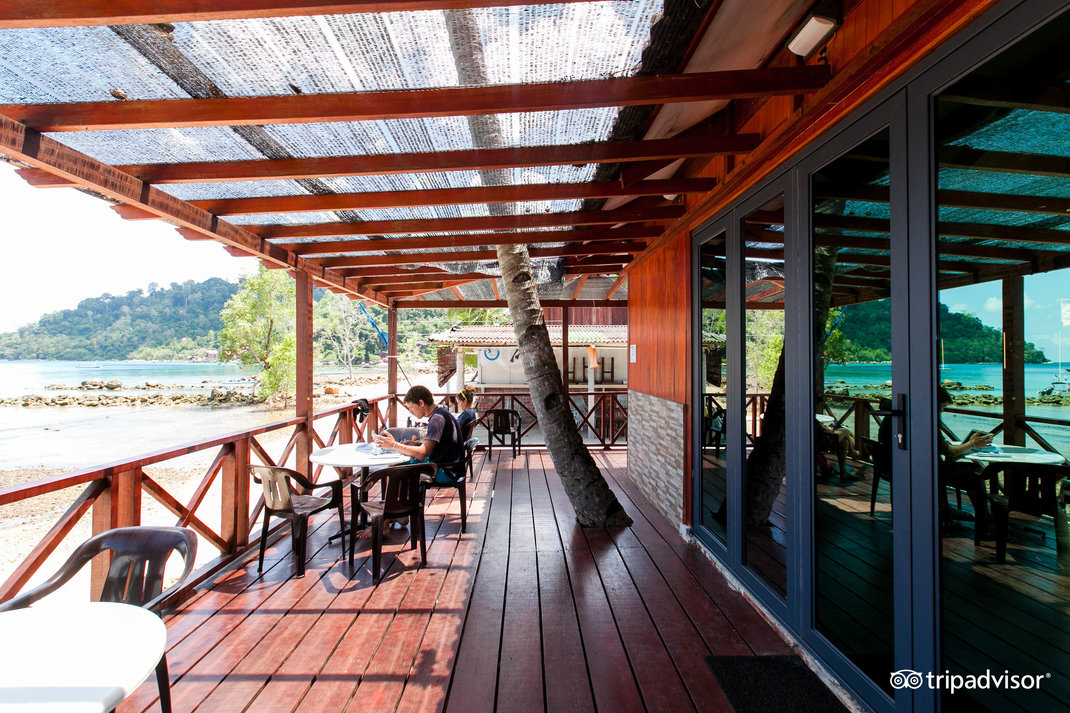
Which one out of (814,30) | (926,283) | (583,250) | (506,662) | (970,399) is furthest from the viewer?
(583,250)

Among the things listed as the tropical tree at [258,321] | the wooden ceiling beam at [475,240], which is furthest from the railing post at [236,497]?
the tropical tree at [258,321]

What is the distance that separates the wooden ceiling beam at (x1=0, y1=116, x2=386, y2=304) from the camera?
2.04 m

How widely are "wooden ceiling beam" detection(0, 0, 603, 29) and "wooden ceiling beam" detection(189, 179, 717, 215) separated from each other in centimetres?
180

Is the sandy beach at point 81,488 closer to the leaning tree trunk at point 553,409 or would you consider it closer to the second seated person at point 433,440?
the second seated person at point 433,440

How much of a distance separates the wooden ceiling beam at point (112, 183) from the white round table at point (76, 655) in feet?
6.17

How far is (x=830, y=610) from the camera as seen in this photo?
2051 millimetres

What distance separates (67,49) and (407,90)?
1.16 meters

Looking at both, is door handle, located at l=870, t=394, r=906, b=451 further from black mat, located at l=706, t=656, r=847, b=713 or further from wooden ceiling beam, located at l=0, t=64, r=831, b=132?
wooden ceiling beam, located at l=0, t=64, r=831, b=132

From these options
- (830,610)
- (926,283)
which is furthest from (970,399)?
(830,610)

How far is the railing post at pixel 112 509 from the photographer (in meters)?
2.58

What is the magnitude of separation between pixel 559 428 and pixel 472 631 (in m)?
1.94

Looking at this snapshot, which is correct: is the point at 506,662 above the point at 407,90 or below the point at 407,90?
below

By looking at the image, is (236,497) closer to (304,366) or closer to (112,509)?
(112,509)

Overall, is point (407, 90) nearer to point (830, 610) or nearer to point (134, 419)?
point (830, 610)
